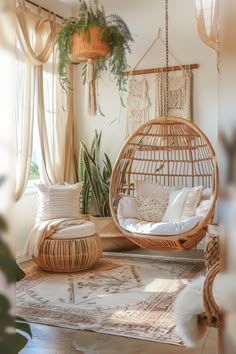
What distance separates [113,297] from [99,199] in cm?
196

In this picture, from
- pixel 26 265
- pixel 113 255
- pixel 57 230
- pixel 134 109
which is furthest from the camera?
pixel 134 109

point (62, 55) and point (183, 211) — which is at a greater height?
point (62, 55)

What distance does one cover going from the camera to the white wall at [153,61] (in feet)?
16.0

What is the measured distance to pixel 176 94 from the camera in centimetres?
498

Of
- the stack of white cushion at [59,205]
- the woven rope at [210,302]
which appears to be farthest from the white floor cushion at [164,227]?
the woven rope at [210,302]

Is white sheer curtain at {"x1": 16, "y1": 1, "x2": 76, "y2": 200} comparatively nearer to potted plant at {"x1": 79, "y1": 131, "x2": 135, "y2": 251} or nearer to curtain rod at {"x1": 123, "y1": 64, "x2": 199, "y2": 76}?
potted plant at {"x1": 79, "y1": 131, "x2": 135, "y2": 251}

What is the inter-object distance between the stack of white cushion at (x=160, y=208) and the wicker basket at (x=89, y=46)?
147 centimetres

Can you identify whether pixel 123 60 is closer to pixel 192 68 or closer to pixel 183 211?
pixel 192 68

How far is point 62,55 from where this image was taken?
4.49 meters

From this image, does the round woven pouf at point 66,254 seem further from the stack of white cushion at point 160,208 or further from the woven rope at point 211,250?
the woven rope at point 211,250

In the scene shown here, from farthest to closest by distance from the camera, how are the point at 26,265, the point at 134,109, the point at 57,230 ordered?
1. the point at 134,109
2. the point at 26,265
3. the point at 57,230

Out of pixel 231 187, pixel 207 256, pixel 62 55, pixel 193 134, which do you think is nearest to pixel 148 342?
pixel 207 256

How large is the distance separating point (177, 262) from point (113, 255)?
75 cm

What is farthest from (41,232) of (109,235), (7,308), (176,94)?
(7,308)
